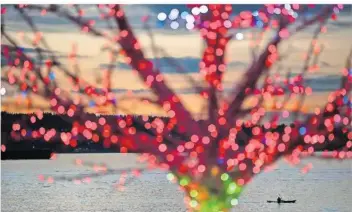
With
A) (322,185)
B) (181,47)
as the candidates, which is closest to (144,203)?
(322,185)

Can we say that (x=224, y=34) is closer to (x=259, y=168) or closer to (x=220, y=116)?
(x=220, y=116)

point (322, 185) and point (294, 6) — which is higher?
point (294, 6)

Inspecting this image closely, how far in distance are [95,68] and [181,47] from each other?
484 millimetres

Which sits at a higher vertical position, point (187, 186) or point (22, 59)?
point (22, 59)

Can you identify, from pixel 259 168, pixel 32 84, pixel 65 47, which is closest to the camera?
pixel 32 84

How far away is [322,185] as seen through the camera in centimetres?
3077

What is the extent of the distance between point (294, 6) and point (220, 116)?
0.63m

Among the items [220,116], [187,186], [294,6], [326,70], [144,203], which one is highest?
[294,6]

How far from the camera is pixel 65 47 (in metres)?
3.66

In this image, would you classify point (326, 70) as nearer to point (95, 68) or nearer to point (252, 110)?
point (252, 110)

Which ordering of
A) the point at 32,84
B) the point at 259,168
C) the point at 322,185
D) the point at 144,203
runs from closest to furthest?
the point at 32,84, the point at 259,168, the point at 144,203, the point at 322,185

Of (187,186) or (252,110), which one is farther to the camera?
(187,186)

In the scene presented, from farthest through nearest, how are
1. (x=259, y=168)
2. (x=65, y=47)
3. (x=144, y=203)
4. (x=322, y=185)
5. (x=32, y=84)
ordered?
(x=322, y=185)
(x=144, y=203)
(x=65, y=47)
(x=259, y=168)
(x=32, y=84)

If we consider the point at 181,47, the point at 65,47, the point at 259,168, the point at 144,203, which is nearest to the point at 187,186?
the point at 259,168
